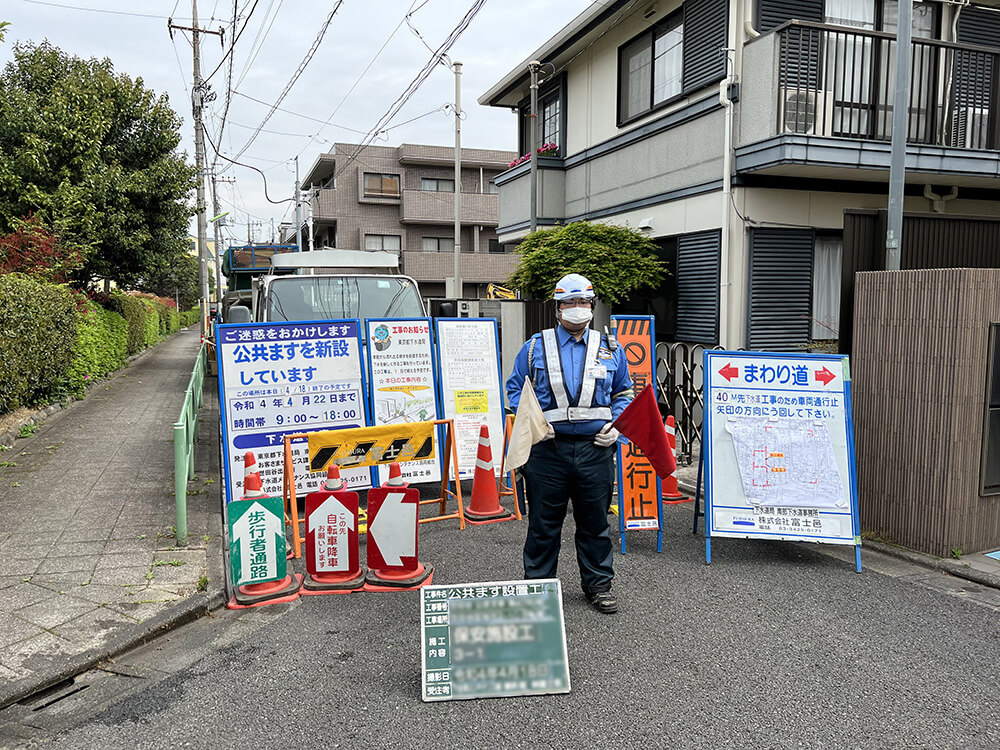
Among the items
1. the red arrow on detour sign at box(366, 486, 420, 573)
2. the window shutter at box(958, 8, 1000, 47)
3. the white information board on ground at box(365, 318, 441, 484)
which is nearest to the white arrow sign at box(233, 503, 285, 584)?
the red arrow on detour sign at box(366, 486, 420, 573)

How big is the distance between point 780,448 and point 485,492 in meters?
2.61

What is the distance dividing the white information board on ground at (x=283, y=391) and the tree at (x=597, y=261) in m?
4.41

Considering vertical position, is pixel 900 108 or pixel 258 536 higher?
pixel 900 108

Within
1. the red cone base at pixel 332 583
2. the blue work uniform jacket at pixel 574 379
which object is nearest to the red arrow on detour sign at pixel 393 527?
the red cone base at pixel 332 583

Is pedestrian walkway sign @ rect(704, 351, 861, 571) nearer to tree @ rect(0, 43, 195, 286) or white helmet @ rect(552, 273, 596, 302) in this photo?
white helmet @ rect(552, 273, 596, 302)

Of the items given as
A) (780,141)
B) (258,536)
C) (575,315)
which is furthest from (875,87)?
(258,536)

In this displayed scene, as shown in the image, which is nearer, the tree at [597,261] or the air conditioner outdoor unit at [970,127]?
the air conditioner outdoor unit at [970,127]

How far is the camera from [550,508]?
4.55 m

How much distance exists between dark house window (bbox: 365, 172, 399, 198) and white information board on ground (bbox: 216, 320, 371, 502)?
31.1m

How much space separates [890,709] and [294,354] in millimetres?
5289

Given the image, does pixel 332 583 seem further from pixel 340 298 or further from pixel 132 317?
pixel 132 317

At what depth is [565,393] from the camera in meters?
4.48

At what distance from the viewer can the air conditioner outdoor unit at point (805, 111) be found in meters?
8.72

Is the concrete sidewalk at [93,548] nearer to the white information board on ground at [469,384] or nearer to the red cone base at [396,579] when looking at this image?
the red cone base at [396,579]
